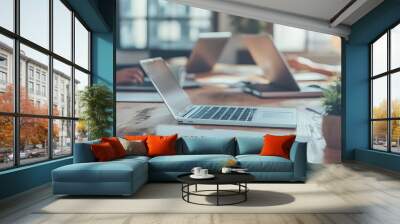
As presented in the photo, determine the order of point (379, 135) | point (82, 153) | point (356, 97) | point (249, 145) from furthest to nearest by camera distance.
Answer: point (356, 97), point (379, 135), point (249, 145), point (82, 153)

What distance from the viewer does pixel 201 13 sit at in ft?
34.6

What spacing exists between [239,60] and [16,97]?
6.14 meters

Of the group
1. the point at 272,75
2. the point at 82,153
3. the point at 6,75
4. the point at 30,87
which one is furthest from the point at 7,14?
the point at 272,75

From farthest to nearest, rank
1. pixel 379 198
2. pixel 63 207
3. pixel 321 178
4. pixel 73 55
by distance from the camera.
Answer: pixel 73 55 → pixel 321 178 → pixel 379 198 → pixel 63 207

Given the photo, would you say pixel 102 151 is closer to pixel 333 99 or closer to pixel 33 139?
pixel 33 139

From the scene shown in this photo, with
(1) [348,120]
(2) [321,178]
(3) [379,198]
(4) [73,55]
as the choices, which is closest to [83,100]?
(4) [73,55]

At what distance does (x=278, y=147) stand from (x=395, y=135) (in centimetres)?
327

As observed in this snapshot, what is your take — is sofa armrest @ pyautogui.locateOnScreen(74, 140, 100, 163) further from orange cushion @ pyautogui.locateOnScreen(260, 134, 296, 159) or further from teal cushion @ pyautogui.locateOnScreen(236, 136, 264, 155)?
orange cushion @ pyautogui.locateOnScreen(260, 134, 296, 159)

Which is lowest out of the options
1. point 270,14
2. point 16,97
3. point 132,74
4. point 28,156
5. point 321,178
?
point 321,178

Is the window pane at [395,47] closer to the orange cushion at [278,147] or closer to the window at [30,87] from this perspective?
the orange cushion at [278,147]

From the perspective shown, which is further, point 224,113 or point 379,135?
point 224,113

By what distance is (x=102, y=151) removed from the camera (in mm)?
6316

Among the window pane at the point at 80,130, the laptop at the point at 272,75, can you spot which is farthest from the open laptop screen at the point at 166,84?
the window pane at the point at 80,130

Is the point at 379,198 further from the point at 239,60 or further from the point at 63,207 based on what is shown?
the point at 239,60
